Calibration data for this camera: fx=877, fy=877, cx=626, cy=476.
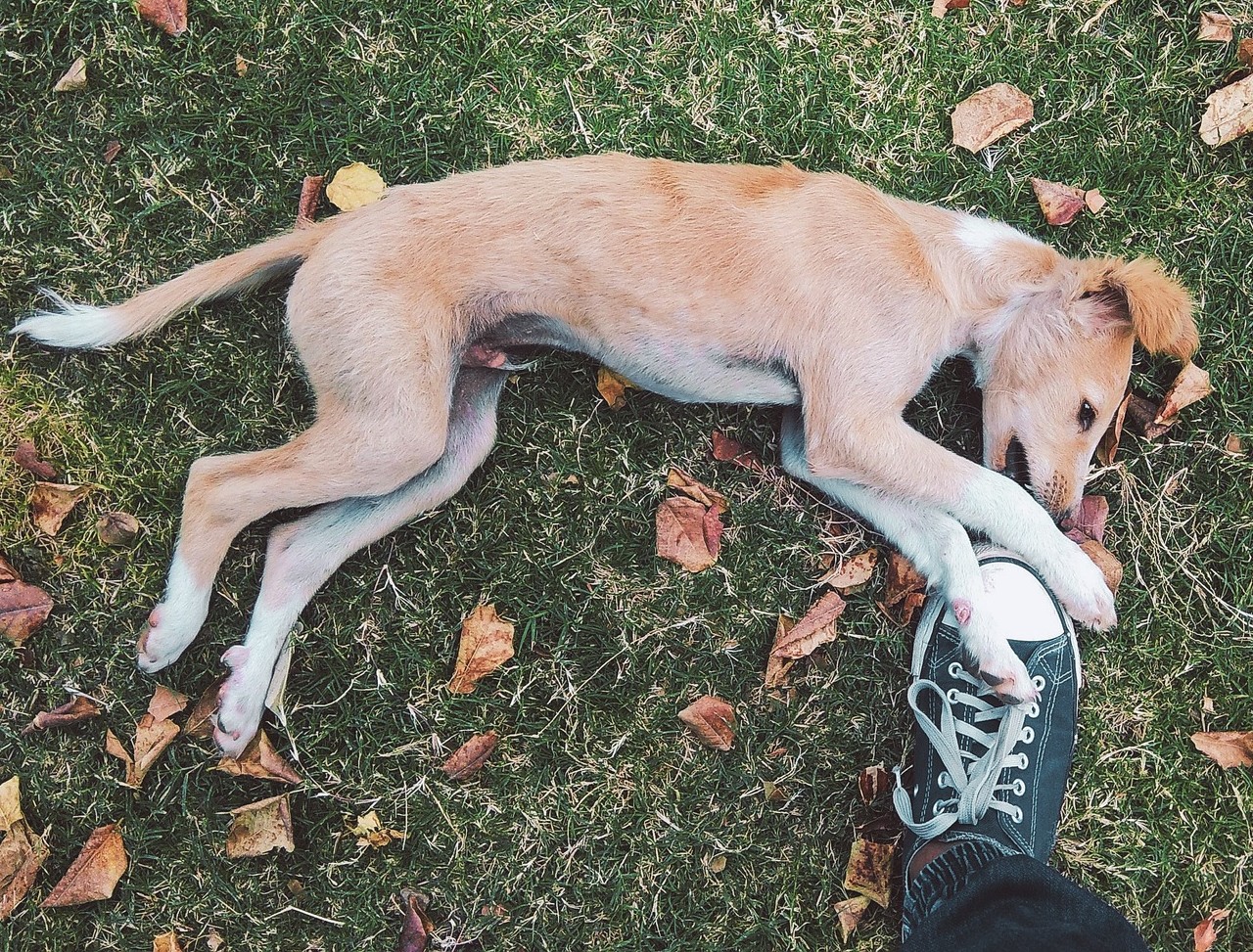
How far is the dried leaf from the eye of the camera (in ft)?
11.0

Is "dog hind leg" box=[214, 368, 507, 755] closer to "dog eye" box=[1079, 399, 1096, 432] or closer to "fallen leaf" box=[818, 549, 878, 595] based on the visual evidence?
"fallen leaf" box=[818, 549, 878, 595]

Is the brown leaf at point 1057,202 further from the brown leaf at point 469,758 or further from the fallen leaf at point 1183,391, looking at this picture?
the brown leaf at point 469,758

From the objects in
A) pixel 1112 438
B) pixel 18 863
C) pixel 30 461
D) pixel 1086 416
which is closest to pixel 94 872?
pixel 18 863

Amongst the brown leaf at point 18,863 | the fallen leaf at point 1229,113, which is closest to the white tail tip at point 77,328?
the brown leaf at point 18,863

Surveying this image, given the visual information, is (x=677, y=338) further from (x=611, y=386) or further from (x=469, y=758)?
(x=469, y=758)

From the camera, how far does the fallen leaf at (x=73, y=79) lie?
3.39m

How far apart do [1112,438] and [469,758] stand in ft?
9.20

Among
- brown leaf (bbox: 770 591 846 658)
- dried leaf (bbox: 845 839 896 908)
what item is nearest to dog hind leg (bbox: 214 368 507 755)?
brown leaf (bbox: 770 591 846 658)

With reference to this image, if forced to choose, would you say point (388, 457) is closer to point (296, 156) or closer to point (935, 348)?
point (296, 156)

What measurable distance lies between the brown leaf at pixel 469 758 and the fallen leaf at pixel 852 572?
1446 millimetres

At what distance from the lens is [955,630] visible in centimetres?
335

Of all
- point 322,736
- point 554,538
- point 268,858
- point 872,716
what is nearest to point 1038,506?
point 872,716

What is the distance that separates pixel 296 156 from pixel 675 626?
238 centimetres

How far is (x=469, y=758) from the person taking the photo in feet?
11.0
